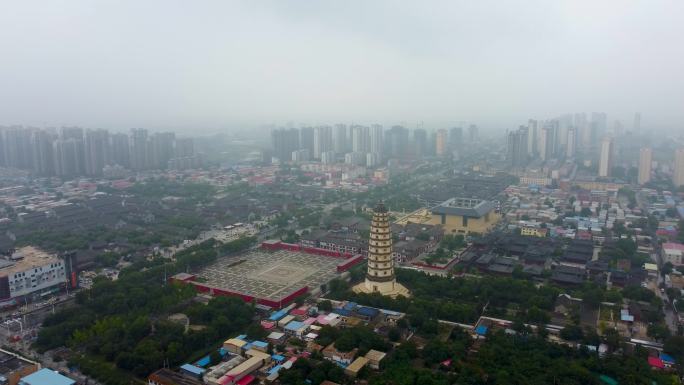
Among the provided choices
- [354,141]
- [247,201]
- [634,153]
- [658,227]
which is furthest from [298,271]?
[634,153]

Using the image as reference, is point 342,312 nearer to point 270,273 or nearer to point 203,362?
point 203,362

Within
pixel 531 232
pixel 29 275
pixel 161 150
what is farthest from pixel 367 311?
pixel 161 150

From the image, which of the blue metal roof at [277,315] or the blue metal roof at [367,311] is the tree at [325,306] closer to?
the blue metal roof at [367,311]

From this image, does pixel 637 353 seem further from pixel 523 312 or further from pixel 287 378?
pixel 287 378

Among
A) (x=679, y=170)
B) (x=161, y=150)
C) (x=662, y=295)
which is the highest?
(x=161, y=150)

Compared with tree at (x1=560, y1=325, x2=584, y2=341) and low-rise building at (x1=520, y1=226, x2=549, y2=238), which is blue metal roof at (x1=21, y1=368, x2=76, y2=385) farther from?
low-rise building at (x1=520, y1=226, x2=549, y2=238)

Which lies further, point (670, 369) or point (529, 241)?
point (529, 241)
